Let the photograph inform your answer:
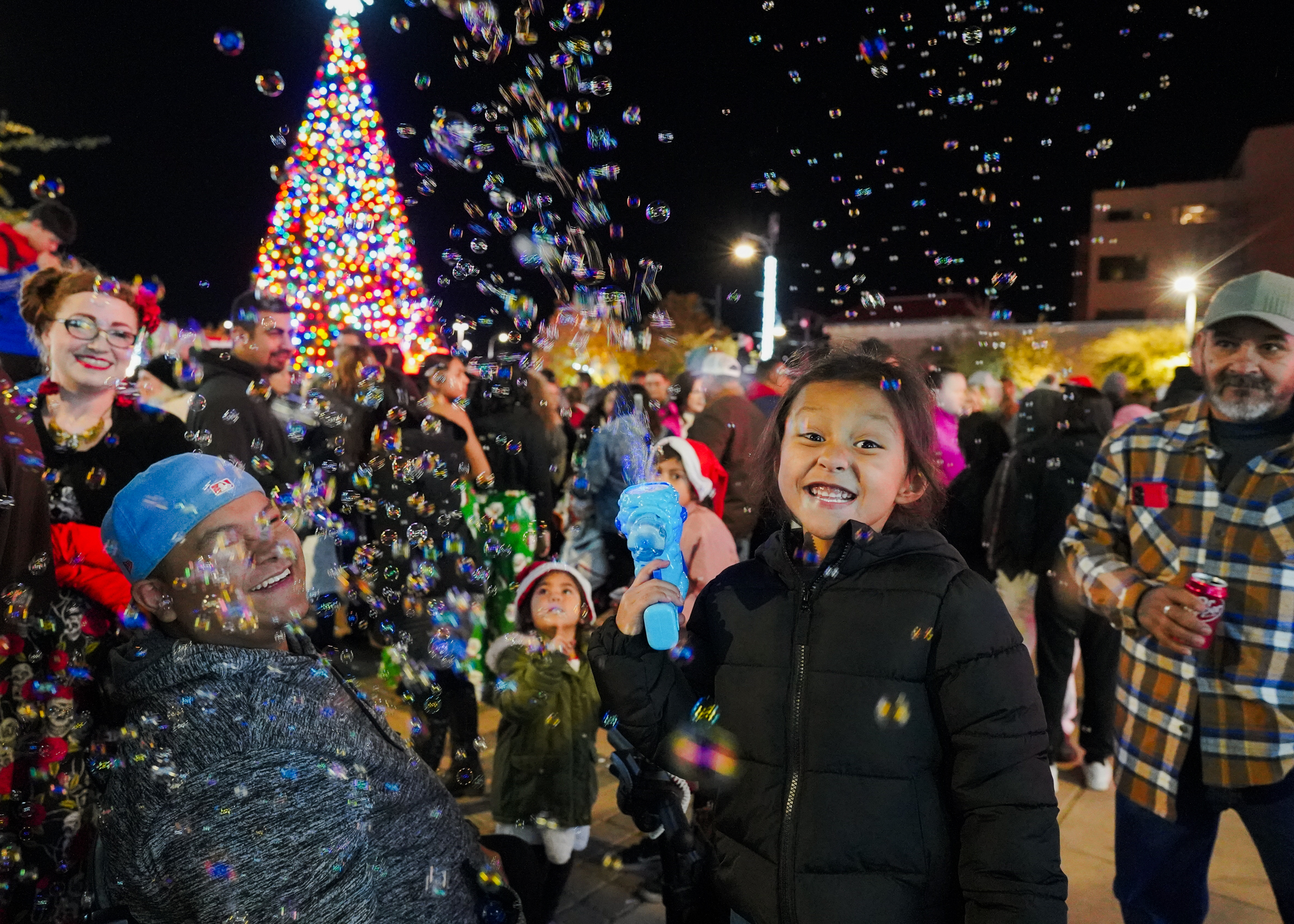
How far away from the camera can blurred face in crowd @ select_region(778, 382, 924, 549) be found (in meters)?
1.65

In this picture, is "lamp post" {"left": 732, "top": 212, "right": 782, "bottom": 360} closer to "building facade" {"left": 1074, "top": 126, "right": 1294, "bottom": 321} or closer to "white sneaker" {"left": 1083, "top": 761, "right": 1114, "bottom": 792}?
"white sneaker" {"left": 1083, "top": 761, "right": 1114, "bottom": 792}

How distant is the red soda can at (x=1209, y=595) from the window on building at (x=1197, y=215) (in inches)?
1714

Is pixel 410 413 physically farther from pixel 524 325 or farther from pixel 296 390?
pixel 296 390

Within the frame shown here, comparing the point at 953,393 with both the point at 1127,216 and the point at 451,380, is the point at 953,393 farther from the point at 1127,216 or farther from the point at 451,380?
the point at 1127,216

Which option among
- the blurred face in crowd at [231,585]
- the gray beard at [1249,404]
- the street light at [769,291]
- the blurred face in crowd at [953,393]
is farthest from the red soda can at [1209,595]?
the street light at [769,291]

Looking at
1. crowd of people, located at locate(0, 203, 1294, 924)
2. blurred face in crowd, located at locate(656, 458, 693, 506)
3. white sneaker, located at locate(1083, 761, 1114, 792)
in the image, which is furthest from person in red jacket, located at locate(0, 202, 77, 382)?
white sneaker, located at locate(1083, 761, 1114, 792)

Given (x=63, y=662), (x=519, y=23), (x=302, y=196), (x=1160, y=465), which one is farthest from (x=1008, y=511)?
(x=302, y=196)

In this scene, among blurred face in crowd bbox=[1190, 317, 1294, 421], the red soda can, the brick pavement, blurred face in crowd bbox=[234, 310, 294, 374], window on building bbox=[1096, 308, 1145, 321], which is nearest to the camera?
the red soda can

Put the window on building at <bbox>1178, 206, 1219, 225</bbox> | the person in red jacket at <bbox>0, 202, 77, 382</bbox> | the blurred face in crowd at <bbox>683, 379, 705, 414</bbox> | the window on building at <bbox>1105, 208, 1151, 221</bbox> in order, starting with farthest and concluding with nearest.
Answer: the window on building at <bbox>1105, 208, 1151, 221</bbox>, the window on building at <bbox>1178, 206, 1219, 225</bbox>, the blurred face in crowd at <bbox>683, 379, 705, 414</bbox>, the person in red jacket at <bbox>0, 202, 77, 382</bbox>

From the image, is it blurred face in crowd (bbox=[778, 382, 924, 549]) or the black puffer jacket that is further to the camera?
blurred face in crowd (bbox=[778, 382, 924, 549])

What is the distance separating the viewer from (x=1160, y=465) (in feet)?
8.43

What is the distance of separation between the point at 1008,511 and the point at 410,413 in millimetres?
3689

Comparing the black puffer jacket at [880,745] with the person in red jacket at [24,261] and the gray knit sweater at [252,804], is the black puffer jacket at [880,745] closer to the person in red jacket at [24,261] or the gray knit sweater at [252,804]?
the gray knit sweater at [252,804]

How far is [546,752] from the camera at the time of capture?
10.1 feet
